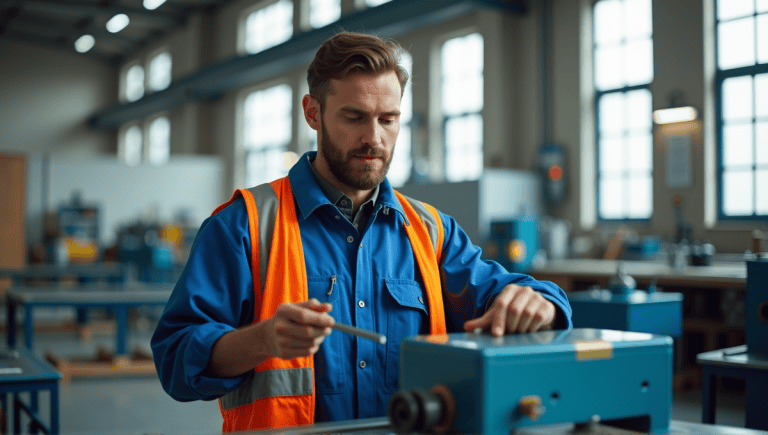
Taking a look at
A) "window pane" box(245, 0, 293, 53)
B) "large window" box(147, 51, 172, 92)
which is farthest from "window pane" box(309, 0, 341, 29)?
"large window" box(147, 51, 172, 92)

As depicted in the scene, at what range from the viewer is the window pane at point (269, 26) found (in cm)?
1075

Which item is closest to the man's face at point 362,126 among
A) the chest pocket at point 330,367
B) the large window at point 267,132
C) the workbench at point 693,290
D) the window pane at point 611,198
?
the chest pocket at point 330,367

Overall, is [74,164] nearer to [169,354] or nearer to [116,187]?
[116,187]

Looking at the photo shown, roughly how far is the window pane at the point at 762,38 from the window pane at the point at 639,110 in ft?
3.25

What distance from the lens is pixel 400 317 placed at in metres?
1.42

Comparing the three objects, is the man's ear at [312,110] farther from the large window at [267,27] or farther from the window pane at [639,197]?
the large window at [267,27]

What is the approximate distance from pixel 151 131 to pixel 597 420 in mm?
15097

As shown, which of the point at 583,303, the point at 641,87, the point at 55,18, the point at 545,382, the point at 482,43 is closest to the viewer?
the point at 545,382

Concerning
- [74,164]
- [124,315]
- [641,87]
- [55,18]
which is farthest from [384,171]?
[55,18]

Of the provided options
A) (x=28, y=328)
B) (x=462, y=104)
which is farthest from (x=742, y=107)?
(x=28, y=328)

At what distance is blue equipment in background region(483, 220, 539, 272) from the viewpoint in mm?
5695

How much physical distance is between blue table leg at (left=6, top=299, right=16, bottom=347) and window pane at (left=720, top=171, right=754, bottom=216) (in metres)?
5.51

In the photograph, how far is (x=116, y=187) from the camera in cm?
1147

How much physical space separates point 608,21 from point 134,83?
12.2 meters
